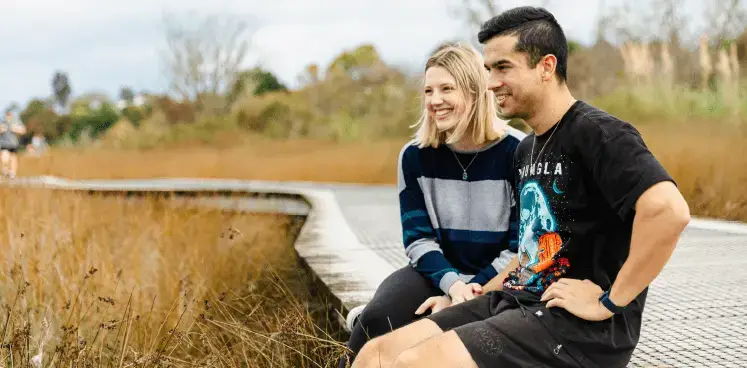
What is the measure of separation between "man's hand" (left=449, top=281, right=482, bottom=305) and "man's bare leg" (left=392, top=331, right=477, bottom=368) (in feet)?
2.16

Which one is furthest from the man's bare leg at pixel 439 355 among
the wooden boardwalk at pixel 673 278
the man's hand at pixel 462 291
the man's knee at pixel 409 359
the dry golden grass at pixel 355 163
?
the dry golden grass at pixel 355 163

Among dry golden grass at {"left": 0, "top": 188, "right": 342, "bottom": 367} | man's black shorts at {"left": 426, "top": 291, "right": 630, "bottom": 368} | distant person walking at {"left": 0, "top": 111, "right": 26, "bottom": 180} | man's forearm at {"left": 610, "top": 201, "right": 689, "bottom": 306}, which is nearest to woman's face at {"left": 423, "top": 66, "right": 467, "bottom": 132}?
dry golden grass at {"left": 0, "top": 188, "right": 342, "bottom": 367}

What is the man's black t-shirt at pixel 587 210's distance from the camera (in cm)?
210

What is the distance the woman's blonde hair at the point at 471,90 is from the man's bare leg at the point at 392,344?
2.98 ft

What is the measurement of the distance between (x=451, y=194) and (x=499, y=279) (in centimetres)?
56

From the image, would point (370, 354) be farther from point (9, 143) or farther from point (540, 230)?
point (9, 143)

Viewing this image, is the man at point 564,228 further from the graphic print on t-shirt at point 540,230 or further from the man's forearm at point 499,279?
the man's forearm at point 499,279

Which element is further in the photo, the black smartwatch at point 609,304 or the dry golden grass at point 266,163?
the dry golden grass at point 266,163

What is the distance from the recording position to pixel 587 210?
2.27 m

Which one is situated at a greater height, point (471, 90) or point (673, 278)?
point (471, 90)

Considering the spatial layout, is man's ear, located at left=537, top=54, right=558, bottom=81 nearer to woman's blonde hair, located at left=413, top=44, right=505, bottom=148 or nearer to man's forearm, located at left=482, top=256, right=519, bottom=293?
man's forearm, located at left=482, top=256, right=519, bottom=293

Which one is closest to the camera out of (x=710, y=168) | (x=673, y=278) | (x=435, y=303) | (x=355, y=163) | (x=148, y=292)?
(x=435, y=303)

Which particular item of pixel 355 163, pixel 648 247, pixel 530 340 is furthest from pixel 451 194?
pixel 355 163

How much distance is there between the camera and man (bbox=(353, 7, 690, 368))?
205cm
